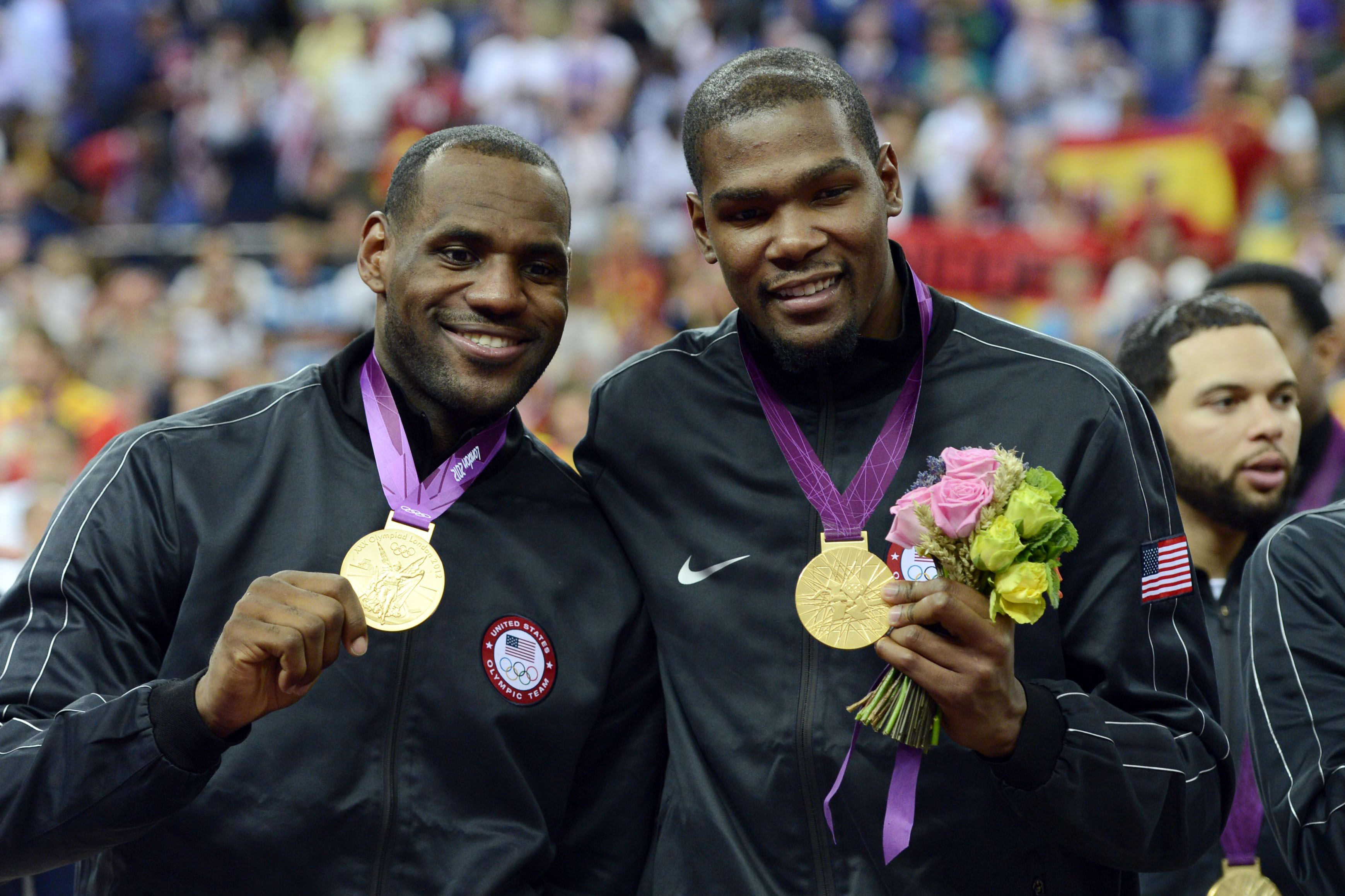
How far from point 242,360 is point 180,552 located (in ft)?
26.7

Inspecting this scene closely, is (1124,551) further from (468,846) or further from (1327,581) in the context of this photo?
(468,846)

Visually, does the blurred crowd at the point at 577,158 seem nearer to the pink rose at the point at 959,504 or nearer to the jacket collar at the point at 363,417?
the jacket collar at the point at 363,417

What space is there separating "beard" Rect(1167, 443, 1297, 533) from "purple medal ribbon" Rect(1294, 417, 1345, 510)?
0.24 m

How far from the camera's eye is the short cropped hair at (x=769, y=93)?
120 inches

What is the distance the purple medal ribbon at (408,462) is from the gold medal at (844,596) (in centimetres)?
75

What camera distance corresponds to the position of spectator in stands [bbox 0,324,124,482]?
9867 millimetres

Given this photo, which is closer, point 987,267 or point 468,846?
point 468,846

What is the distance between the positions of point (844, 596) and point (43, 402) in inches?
346

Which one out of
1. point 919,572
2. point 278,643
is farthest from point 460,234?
point 919,572

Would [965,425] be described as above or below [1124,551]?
above

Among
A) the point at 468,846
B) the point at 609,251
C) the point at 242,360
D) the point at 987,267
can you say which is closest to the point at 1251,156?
the point at 987,267

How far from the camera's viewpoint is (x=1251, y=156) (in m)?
11.2

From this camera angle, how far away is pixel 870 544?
297 centimetres

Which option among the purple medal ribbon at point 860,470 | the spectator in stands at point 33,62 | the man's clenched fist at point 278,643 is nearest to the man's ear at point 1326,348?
the purple medal ribbon at point 860,470
